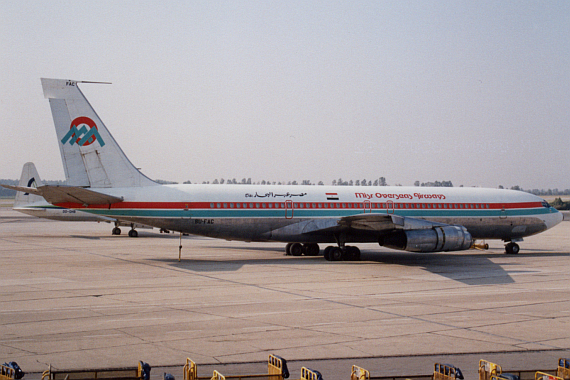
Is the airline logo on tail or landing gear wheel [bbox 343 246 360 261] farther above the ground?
the airline logo on tail

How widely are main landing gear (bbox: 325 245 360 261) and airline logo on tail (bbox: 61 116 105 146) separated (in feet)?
42.2

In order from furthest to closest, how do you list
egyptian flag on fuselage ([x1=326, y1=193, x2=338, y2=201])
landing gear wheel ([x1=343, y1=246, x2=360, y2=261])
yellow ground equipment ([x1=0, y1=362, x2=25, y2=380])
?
egyptian flag on fuselage ([x1=326, y1=193, x2=338, y2=201])
landing gear wheel ([x1=343, y1=246, x2=360, y2=261])
yellow ground equipment ([x1=0, y1=362, x2=25, y2=380])

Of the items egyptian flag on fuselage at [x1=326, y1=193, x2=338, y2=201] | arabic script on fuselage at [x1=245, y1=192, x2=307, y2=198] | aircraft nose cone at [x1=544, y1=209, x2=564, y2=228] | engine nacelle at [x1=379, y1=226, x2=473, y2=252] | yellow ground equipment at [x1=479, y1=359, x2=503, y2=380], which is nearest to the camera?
yellow ground equipment at [x1=479, y1=359, x2=503, y2=380]

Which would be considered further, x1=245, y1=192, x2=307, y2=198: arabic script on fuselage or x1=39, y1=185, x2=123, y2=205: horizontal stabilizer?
x1=245, y1=192, x2=307, y2=198: arabic script on fuselage

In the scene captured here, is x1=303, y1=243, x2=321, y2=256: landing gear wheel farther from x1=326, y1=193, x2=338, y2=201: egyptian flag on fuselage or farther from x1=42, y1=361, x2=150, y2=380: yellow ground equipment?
x1=42, y1=361, x2=150, y2=380: yellow ground equipment

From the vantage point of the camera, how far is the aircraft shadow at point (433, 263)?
2380 cm

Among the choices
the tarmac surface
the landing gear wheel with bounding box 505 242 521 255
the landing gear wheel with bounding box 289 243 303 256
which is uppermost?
the landing gear wheel with bounding box 505 242 521 255

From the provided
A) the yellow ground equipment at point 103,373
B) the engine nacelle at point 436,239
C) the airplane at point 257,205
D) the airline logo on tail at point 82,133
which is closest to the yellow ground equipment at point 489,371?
the yellow ground equipment at point 103,373

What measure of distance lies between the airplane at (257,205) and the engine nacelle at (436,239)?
46 millimetres

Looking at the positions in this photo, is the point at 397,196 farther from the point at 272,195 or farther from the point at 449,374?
the point at 449,374

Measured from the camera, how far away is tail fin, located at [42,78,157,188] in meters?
27.0

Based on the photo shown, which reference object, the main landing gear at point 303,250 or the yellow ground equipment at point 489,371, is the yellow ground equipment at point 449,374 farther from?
the main landing gear at point 303,250

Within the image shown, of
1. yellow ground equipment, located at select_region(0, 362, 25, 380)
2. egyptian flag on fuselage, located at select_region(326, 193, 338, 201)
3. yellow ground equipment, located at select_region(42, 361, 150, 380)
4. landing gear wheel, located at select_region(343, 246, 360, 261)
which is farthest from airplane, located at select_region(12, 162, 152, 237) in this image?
yellow ground equipment, located at select_region(0, 362, 25, 380)

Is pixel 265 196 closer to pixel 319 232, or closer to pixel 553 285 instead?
pixel 319 232
